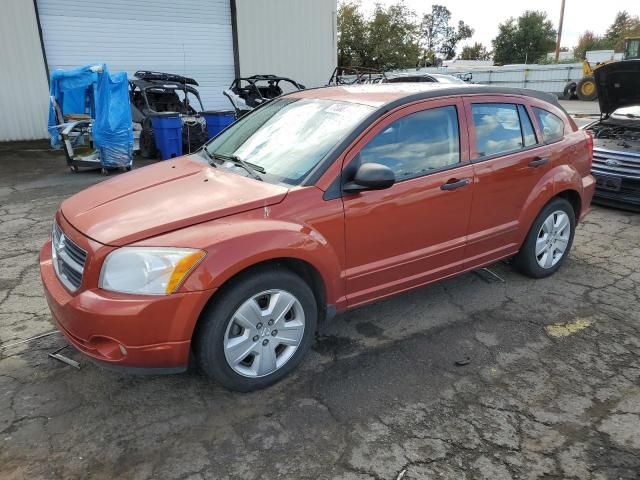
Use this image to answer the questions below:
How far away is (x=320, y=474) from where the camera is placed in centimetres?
226

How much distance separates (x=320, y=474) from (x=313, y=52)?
15.0 meters

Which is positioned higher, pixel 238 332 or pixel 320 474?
pixel 238 332

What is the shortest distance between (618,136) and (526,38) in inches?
2409

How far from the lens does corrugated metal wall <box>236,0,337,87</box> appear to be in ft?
46.6

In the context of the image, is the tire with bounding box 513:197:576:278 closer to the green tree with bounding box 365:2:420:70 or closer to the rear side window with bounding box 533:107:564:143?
the rear side window with bounding box 533:107:564:143

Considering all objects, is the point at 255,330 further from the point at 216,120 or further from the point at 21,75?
the point at 21,75

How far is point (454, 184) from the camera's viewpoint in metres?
3.36

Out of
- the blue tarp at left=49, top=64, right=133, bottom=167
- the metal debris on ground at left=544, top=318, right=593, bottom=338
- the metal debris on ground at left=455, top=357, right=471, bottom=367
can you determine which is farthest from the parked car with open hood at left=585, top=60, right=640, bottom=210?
the blue tarp at left=49, top=64, right=133, bottom=167

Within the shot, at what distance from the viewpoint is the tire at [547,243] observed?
410 centimetres

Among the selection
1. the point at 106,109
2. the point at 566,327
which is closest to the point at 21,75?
Answer: the point at 106,109

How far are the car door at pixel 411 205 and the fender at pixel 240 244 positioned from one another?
0.30 m

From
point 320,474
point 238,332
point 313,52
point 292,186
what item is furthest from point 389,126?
point 313,52

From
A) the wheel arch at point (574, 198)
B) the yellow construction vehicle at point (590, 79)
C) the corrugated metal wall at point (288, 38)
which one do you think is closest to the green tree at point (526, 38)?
the yellow construction vehicle at point (590, 79)

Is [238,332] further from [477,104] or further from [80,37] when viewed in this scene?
[80,37]
